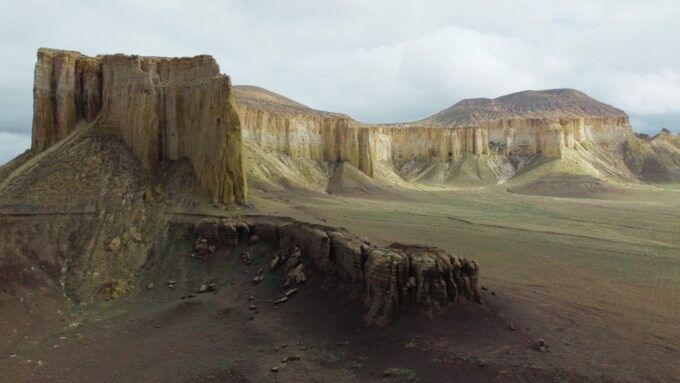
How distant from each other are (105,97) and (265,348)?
24.1 m

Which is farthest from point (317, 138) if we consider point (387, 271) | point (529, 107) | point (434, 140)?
point (529, 107)

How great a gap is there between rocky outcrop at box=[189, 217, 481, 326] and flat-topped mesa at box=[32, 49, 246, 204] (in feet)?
34.6

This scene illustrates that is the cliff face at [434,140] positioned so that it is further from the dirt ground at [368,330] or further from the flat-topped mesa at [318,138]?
the dirt ground at [368,330]

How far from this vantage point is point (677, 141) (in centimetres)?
11894

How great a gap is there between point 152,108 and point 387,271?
880 inches

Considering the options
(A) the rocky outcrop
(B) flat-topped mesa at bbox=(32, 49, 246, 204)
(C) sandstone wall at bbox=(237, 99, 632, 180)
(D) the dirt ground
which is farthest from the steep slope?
(A) the rocky outcrop

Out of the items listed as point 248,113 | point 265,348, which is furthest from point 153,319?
point 248,113

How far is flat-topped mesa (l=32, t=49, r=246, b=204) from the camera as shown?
3238cm

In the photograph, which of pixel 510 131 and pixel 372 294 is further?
pixel 510 131

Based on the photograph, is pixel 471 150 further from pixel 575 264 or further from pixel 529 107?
pixel 575 264

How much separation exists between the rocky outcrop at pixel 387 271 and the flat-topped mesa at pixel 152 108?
1054 cm

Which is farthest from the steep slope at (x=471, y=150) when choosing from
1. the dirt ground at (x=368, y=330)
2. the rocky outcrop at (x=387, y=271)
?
the rocky outcrop at (x=387, y=271)

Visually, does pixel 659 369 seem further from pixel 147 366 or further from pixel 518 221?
pixel 518 221

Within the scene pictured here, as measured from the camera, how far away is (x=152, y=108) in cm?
3431
